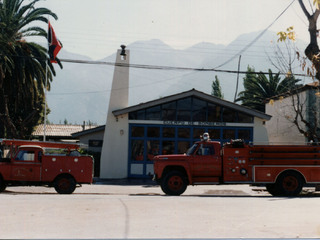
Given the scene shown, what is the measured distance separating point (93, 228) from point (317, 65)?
226 inches

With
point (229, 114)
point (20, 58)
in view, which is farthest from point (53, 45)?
point (229, 114)

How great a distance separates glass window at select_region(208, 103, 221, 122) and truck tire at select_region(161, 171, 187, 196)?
472 inches

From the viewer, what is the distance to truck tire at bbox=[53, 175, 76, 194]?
1762 centimetres

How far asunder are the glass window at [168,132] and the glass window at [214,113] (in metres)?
2.51

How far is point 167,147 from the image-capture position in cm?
2830

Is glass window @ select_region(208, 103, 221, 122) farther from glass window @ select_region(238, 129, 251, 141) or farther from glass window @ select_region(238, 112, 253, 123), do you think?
glass window @ select_region(238, 129, 251, 141)

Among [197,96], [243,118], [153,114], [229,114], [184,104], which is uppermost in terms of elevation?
[197,96]

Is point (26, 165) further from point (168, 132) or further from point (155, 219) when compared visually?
point (168, 132)

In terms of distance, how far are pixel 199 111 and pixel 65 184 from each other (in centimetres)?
1304

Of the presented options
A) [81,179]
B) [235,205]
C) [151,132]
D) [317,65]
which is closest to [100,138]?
[151,132]

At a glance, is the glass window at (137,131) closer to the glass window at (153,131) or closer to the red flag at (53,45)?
the glass window at (153,131)

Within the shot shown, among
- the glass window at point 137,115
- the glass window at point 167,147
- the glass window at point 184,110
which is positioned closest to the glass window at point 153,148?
the glass window at point 167,147

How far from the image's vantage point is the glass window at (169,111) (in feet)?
93.2

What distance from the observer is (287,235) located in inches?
320
